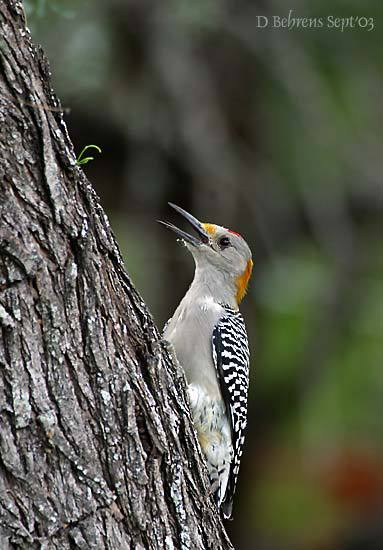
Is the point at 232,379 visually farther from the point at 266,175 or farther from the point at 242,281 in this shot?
the point at 266,175

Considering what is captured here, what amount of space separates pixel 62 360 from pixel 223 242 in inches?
116

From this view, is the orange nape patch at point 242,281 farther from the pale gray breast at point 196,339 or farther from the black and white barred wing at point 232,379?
the black and white barred wing at point 232,379

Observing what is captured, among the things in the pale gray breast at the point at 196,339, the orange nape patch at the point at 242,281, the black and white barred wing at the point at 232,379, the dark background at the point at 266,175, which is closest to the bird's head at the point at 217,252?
the orange nape patch at the point at 242,281

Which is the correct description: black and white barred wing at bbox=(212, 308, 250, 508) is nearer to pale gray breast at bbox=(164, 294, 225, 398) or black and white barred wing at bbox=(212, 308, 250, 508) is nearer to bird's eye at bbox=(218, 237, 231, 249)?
pale gray breast at bbox=(164, 294, 225, 398)

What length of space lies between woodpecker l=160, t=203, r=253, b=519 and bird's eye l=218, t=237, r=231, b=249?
0.10 meters

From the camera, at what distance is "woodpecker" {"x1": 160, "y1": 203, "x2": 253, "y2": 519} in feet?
15.2

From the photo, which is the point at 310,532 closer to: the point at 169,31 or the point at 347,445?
the point at 347,445

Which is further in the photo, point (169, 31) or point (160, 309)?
point (160, 309)

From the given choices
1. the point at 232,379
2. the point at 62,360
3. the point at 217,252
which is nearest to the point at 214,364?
the point at 232,379

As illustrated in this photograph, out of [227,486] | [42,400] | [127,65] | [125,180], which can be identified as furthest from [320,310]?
[42,400]

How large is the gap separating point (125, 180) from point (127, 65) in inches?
40.3

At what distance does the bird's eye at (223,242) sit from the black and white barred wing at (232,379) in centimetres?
66

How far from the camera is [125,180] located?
7.70m

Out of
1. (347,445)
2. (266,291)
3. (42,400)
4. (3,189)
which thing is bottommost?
(42,400)
